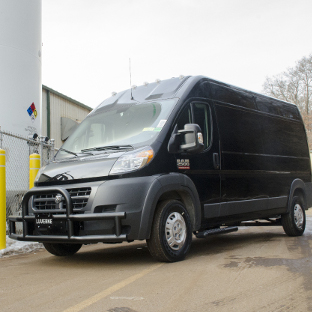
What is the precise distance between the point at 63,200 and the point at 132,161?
954 mm

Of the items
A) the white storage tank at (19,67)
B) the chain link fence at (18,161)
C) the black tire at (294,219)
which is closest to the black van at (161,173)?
the black tire at (294,219)

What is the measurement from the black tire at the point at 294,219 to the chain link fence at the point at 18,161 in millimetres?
5242

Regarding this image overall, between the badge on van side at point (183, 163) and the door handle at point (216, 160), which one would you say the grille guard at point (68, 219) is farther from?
the door handle at point (216, 160)

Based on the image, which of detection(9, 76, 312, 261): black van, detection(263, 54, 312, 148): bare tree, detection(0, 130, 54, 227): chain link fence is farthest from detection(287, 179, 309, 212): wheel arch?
detection(263, 54, 312, 148): bare tree

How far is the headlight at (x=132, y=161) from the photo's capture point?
5121mm

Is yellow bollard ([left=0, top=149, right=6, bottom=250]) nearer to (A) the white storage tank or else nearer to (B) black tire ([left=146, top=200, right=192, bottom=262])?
(B) black tire ([left=146, top=200, right=192, bottom=262])

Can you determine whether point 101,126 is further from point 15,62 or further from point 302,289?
point 15,62

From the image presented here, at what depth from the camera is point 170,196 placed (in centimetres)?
568

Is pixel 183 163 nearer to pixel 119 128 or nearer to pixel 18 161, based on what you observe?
pixel 119 128

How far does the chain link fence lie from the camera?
9.42 metres

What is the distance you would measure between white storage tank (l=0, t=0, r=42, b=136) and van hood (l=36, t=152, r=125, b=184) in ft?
15.7

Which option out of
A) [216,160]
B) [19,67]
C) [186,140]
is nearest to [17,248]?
[186,140]

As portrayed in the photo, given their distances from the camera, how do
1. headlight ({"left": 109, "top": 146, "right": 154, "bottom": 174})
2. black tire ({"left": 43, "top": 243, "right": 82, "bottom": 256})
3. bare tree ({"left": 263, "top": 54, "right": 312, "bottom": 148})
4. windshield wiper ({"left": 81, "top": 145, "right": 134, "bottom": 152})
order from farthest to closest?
bare tree ({"left": 263, "top": 54, "right": 312, "bottom": 148})
black tire ({"left": 43, "top": 243, "right": 82, "bottom": 256})
windshield wiper ({"left": 81, "top": 145, "right": 134, "bottom": 152})
headlight ({"left": 109, "top": 146, "right": 154, "bottom": 174})

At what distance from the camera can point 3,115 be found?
9.95 meters
